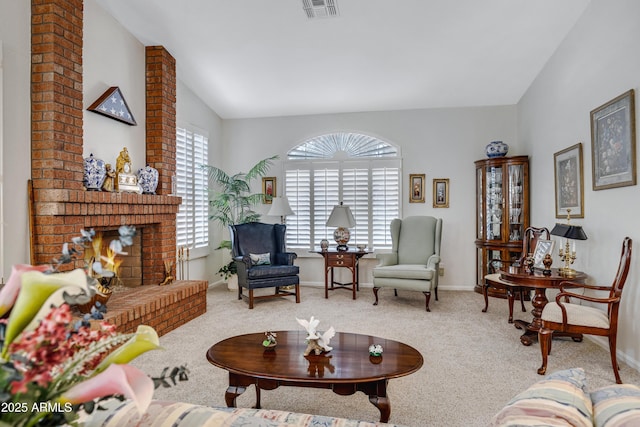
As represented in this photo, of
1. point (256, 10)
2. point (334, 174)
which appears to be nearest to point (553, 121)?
point (334, 174)

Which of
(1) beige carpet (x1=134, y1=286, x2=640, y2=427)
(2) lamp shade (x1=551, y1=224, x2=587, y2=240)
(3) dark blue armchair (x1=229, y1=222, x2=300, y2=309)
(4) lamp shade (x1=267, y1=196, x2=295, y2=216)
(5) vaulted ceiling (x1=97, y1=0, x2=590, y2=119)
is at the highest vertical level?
(5) vaulted ceiling (x1=97, y1=0, x2=590, y2=119)

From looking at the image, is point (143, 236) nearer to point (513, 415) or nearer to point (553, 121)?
point (513, 415)

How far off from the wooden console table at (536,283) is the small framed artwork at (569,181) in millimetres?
847

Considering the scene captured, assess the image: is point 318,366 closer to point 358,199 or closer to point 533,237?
point 533,237

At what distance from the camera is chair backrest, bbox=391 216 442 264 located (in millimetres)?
5559

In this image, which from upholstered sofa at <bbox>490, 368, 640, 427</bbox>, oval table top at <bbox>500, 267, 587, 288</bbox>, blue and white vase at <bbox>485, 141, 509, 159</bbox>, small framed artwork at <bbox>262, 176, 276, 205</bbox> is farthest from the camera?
small framed artwork at <bbox>262, 176, 276, 205</bbox>

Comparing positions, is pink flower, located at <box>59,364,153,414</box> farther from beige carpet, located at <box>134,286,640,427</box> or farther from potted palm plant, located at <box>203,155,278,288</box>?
potted palm plant, located at <box>203,155,278,288</box>

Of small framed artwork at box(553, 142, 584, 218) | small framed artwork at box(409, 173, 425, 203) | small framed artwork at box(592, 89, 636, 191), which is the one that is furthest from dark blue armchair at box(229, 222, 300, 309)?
small framed artwork at box(592, 89, 636, 191)

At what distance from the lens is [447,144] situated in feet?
20.0

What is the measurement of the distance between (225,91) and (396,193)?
9.72 feet

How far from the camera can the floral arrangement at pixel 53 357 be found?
0.50m

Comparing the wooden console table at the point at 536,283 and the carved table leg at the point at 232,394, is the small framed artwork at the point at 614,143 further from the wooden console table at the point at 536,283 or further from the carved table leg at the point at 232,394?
the carved table leg at the point at 232,394

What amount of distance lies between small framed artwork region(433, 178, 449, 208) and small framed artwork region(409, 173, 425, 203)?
0.19m

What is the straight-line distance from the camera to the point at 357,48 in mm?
4625
